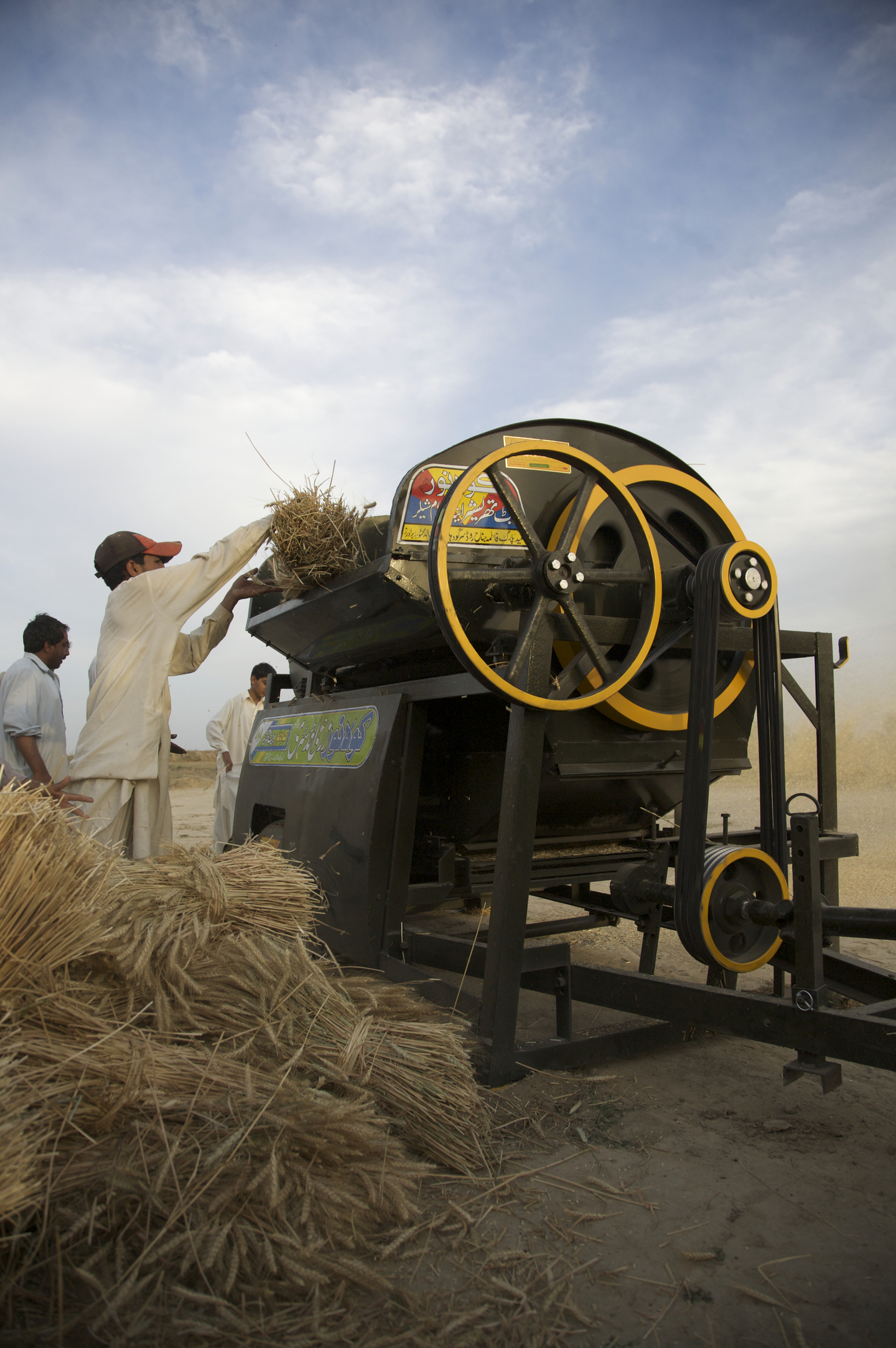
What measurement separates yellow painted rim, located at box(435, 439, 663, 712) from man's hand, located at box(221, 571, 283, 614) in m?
1.66

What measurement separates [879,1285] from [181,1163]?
1442 millimetres

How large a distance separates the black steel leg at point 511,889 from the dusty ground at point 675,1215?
0.19 m

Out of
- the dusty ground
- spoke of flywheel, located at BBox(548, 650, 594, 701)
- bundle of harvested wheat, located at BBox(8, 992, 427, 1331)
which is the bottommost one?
the dusty ground

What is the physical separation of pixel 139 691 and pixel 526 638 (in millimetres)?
2179

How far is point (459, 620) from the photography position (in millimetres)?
2717

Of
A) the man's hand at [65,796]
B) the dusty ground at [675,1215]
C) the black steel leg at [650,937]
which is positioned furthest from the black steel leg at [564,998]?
the man's hand at [65,796]

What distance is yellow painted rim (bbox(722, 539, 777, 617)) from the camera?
8.39ft

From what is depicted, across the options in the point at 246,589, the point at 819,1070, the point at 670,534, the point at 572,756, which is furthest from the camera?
the point at 246,589

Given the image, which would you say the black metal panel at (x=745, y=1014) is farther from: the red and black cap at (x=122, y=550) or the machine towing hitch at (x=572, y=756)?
the red and black cap at (x=122, y=550)

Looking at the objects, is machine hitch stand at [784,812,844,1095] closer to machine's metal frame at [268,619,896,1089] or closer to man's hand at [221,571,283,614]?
machine's metal frame at [268,619,896,1089]

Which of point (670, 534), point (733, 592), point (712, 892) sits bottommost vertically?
point (712, 892)

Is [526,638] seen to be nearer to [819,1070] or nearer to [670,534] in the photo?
[670,534]

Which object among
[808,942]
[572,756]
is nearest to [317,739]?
[572,756]

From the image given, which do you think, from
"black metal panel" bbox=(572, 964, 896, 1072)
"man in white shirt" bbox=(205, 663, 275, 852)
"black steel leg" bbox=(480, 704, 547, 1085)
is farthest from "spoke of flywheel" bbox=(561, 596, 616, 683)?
"man in white shirt" bbox=(205, 663, 275, 852)
